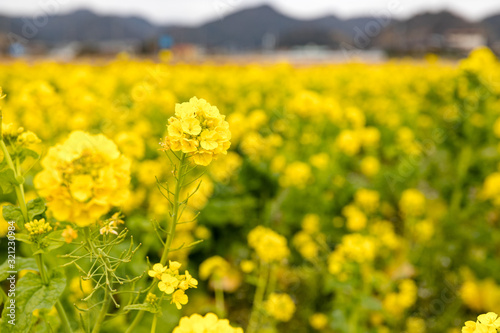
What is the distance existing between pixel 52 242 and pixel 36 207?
0.10m

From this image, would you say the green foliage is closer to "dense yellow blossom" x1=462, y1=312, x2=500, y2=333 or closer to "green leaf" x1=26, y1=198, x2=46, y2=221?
"green leaf" x1=26, y1=198, x2=46, y2=221

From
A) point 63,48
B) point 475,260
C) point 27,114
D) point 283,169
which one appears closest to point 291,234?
point 283,169

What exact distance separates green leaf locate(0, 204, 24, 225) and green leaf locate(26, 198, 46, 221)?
21mm

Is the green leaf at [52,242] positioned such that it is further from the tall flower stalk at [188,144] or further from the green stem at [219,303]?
the green stem at [219,303]

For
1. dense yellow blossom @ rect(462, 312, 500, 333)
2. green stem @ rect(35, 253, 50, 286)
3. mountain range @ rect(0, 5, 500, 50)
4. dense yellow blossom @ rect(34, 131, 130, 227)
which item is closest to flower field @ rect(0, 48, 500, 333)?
green stem @ rect(35, 253, 50, 286)

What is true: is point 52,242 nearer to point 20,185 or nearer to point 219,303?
point 20,185

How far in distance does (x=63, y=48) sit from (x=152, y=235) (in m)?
22.0

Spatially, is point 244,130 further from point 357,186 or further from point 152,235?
point 152,235

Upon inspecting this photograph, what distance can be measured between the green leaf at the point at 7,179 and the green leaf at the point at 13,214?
0.17 feet

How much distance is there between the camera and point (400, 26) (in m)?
24.7

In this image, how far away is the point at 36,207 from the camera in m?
1.01

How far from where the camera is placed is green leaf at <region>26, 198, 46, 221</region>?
99cm

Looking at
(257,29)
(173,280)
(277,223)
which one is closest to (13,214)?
(173,280)

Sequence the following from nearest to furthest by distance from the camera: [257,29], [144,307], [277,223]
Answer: [144,307] → [277,223] → [257,29]
